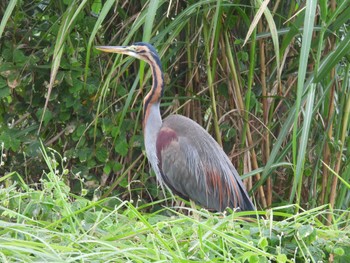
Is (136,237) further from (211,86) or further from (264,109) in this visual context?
(264,109)

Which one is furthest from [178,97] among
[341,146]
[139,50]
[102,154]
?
[341,146]

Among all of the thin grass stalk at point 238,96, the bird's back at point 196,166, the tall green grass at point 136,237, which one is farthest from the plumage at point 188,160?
the tall green grass at point 136,237

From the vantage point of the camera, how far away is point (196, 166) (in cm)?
404

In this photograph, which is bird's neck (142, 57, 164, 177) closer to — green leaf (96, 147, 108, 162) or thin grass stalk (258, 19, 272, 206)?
green leaf (96, 147, 108, 162)

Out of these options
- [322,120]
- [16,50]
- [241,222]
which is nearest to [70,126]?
[16,50]

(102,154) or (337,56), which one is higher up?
(337,56)

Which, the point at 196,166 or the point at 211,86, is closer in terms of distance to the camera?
the point at 211,86

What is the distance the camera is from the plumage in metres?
3.88

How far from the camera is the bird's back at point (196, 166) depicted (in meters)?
3.88

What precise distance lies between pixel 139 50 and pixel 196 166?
633mm

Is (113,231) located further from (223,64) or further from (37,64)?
(37,64)

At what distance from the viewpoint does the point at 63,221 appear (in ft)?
8.55

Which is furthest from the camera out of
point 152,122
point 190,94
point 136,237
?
point 190,94

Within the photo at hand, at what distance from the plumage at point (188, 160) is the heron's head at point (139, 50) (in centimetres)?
12
